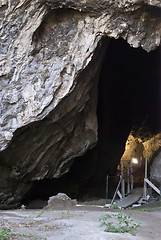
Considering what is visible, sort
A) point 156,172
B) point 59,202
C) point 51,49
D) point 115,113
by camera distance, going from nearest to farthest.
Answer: point 51,49 < point 59,202 < point 156,172 < point 115,113

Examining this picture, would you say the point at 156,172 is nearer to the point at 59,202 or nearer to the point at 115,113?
the point at 115,113

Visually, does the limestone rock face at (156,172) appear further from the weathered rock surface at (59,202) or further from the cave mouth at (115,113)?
the weathered rock surface at (59,202)

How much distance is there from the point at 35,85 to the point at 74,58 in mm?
1505

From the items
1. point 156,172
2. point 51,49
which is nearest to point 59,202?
point 51,49

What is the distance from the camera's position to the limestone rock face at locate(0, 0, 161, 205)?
7.45 m

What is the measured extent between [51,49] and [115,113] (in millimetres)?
8986

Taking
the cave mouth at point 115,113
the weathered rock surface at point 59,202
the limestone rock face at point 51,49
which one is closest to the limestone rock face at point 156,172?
the cave mouth at point 115,113

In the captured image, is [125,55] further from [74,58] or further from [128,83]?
[74,58]

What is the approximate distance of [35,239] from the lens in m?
3.08

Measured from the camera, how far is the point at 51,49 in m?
8.12

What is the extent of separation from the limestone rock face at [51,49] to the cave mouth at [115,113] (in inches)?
212

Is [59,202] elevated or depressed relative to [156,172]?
depressed

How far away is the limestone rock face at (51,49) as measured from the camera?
7.45m

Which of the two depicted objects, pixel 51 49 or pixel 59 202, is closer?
pixel 51 49
